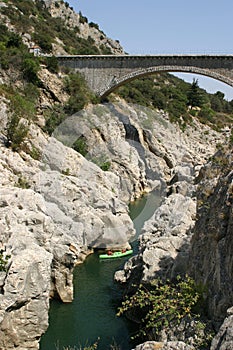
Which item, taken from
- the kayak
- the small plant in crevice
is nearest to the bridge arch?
the kayak

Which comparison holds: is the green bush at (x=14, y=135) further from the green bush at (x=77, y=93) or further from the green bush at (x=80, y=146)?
the green bush at (x=77, y=93)

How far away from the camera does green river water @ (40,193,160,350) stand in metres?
14.2

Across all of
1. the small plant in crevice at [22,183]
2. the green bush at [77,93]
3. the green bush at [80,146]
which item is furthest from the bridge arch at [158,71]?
the small plant in crevice at [22,183]

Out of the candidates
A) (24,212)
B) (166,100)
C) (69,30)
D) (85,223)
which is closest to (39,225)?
(24,212)

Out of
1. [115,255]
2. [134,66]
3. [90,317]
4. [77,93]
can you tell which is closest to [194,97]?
[134,66]

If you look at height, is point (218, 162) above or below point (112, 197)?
above

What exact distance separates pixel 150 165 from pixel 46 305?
27406 millimetres

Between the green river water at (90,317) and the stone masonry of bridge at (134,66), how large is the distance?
63.5ft

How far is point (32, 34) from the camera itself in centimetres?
4744

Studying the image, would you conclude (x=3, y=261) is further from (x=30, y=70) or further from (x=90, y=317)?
(x=30, y=70)

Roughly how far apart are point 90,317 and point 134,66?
87.2 feet

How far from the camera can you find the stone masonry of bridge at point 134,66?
3359 centimetres

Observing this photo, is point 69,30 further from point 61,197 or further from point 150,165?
point 61,197

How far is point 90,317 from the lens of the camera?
15664 millimetres
